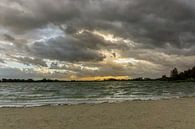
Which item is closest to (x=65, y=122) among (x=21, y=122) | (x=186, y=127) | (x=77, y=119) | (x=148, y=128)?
(x=77, y=119)

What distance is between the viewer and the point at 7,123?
17.0 metres

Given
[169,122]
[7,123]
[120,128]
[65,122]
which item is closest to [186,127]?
[169,122]

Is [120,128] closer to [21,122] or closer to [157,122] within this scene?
[157,122]

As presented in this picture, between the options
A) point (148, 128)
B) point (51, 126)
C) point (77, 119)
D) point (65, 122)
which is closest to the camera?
point (148, 128)

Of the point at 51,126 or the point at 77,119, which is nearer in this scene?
the point at 51,126

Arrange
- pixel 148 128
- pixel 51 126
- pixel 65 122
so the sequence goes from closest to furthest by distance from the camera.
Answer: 1. pixel 148 128
2. pixel 51 126
3. pixel 65 122

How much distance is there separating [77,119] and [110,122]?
7.50ft

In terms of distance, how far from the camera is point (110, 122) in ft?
53.9

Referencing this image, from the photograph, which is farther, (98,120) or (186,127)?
(98,120)

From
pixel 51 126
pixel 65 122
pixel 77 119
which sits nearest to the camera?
pixel 51 126

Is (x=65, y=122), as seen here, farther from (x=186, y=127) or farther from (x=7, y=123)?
(x=186, y=127)

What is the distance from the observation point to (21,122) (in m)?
17.3

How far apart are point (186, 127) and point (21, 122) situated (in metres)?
8.26

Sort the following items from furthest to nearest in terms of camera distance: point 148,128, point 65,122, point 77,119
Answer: point 77,119 < point 65,122 < point 148,128
